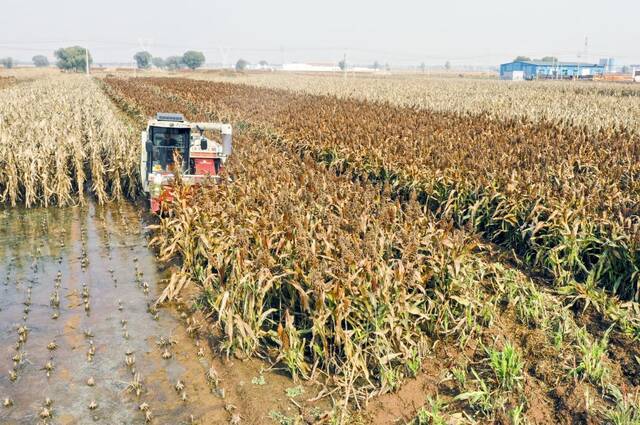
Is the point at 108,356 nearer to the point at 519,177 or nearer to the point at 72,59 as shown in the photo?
the point at 519,177

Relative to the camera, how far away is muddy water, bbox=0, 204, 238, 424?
4891mm

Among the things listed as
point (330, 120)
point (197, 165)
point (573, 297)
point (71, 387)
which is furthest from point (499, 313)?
point (330, 120)

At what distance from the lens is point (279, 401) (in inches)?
196

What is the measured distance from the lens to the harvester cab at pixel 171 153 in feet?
32.8

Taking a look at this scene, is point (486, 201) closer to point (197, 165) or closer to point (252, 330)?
point (252, 330)

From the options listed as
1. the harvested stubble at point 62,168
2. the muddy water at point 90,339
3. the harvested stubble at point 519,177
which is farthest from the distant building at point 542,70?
the muddy water at point 90,339

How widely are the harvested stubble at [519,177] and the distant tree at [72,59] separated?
13253 centimetres

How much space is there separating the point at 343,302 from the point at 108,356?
264 cm

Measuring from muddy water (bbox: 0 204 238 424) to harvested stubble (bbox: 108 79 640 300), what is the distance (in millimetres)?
3626

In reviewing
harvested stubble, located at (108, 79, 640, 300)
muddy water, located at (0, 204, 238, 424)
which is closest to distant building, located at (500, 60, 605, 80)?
harvested stubble, located at (108, 79, 640, 300)

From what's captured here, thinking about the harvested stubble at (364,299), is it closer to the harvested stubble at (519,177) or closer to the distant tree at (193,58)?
the harvested stubble at (519,177)

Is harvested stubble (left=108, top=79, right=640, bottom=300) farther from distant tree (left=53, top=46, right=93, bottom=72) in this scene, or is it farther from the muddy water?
distant tree (left=53, top=46, right=93, bottom=72)

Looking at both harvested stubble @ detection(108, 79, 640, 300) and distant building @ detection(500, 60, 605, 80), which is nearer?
harvested stubble @ detection(108, 79, 640, 300)

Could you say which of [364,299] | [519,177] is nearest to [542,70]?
[519,177]
